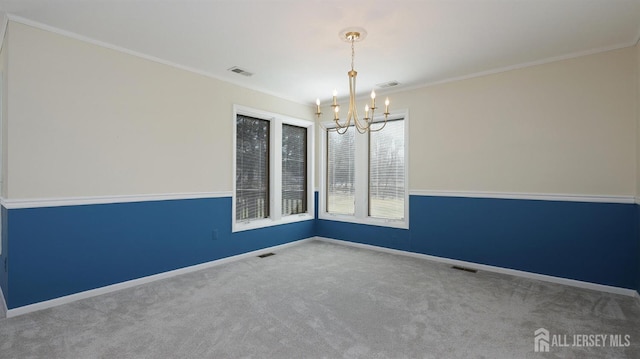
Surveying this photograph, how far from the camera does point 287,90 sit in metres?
4.88

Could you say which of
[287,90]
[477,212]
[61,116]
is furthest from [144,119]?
[477,212]

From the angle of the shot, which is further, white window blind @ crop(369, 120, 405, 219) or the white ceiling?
white window blind @ crop(369, 120, 405, 219)

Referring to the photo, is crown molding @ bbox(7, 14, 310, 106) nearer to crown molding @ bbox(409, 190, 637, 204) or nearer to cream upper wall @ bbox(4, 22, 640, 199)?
cream upper wall @ bbox(4, 22, 640, 199)

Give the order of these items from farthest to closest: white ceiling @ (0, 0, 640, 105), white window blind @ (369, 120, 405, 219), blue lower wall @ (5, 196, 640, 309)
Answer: white window blind @ (369, 120, 405, 219) < blue lower wall @ (5, 196, 640, 309) < white ceiling @ (0, 0, 640, 105)

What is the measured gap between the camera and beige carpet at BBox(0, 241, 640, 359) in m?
2.18

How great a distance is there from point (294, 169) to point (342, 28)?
309 centimetres

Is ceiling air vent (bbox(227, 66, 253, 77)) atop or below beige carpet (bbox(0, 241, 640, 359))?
atop

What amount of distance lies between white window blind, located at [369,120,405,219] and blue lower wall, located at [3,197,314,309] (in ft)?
7.64

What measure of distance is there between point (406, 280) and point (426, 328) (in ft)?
3.75

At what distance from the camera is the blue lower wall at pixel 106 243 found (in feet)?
9.08

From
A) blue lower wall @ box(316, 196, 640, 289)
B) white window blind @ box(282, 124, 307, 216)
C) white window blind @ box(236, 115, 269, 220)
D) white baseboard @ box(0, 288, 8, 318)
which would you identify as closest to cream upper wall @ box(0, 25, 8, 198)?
white baseboard @ box(0, 288, 8, 318)

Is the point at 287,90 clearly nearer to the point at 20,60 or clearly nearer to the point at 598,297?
the point at 20,60

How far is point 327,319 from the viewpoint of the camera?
8.62 feet

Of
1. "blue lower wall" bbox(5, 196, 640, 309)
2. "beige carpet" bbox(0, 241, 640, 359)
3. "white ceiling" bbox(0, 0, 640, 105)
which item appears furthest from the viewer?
"blue lower wall" bbox(5, 196, 640, 309)
